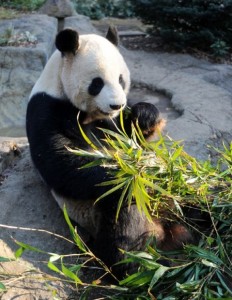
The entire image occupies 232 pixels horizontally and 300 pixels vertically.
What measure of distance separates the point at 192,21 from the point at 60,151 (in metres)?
6.10

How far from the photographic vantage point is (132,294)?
8.50 feet

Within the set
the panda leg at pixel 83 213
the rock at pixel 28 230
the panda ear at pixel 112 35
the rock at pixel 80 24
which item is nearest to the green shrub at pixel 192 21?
the rock at pixel 80 24

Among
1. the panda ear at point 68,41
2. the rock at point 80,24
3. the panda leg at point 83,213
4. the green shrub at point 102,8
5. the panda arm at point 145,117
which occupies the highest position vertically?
the panda ear at point 68,41

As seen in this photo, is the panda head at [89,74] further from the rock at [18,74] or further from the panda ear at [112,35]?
the rock at [18,74]

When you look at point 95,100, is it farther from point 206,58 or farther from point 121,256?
point 206,58

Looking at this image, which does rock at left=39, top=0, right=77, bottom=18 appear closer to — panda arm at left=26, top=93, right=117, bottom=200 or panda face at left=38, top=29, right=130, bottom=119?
panda face at left=38, top=29, right=130, bottom=119

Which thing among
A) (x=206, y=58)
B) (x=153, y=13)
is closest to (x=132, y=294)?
(x=206, y=58)

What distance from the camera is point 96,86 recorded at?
324 cm

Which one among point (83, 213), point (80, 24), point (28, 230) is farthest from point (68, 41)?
point (80, 24)

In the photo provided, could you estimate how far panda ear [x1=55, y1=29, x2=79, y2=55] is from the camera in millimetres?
3248

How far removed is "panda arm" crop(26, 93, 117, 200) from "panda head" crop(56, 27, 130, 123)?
126mm

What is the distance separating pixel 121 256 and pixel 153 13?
21.2ft

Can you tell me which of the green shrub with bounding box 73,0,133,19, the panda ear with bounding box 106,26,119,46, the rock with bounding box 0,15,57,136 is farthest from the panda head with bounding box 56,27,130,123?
the green shrub with bounding box 73,0,133,19

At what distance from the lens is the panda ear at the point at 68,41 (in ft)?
10.7
